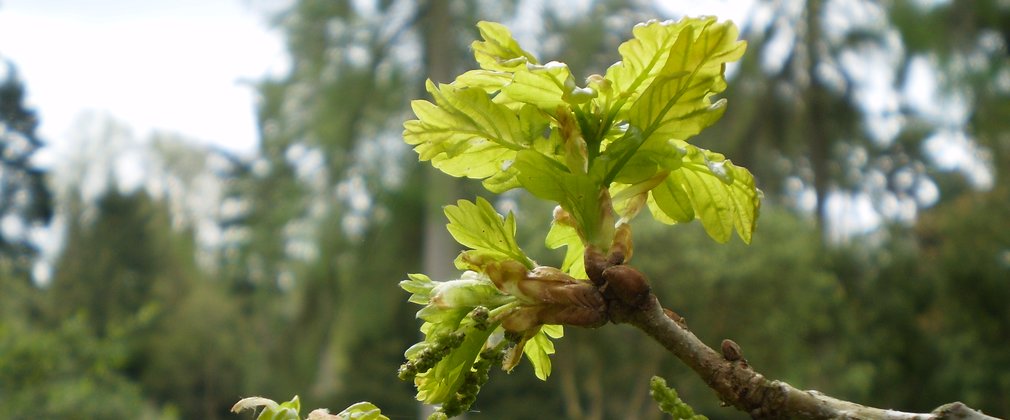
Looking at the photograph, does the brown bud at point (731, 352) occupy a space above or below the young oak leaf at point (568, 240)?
below

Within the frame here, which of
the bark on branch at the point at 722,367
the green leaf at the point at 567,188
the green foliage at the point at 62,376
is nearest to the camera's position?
the bark on branch at the point at 722,367

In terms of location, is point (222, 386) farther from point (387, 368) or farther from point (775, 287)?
point (775, 287)

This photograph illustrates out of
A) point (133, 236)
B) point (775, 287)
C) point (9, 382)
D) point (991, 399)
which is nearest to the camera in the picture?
point (9, 382)

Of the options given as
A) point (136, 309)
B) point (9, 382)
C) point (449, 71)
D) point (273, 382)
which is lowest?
point (9, 382)

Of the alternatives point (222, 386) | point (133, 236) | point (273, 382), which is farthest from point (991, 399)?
point (133, 236)

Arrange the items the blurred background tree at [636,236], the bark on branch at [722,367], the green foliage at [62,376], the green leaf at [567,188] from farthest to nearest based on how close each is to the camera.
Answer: the blurred background tree at [636,236]
the green foliage at [62,376]
the green leaf at [567,188]
the bark on branch at [722,367]

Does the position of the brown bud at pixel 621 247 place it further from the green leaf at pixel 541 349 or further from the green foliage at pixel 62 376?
the green foliage at pixel 62 376

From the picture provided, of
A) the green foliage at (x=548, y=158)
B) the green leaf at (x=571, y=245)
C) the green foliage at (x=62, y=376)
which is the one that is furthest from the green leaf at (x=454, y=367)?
the green foliage at (x=62, y=376)
